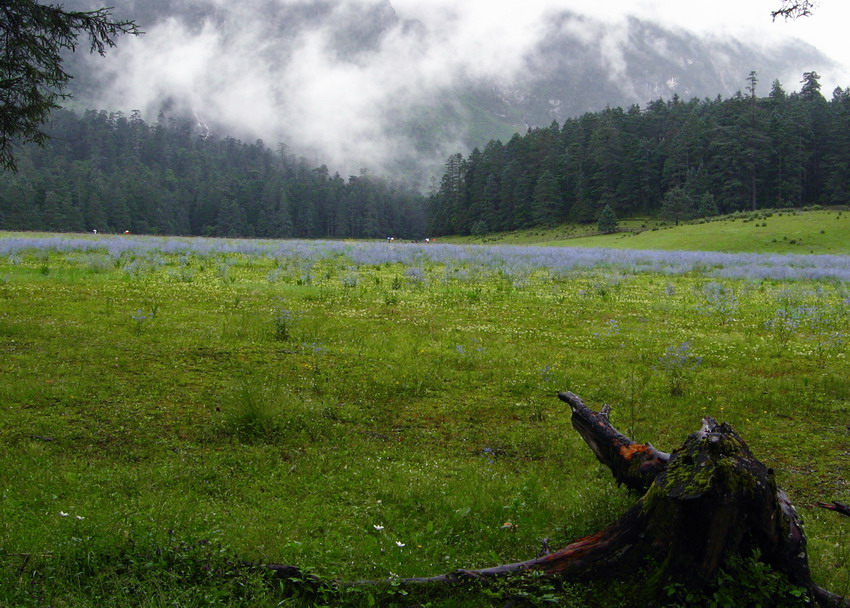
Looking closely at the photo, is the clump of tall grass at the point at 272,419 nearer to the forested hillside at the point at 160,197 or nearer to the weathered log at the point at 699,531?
the weathered log at the point at 699,531

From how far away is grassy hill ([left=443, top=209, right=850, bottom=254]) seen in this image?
49719mm

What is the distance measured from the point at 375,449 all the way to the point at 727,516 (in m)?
4.00

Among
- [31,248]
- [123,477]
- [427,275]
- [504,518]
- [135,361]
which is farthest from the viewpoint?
[31,248]

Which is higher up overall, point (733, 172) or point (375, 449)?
point (733, 172)

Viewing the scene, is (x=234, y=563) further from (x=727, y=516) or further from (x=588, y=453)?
(x=588, y=453)

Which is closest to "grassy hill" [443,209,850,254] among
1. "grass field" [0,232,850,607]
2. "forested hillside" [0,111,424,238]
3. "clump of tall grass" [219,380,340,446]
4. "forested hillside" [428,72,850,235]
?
"forested hillside" [428,72,850,235]

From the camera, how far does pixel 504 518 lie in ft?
17.5

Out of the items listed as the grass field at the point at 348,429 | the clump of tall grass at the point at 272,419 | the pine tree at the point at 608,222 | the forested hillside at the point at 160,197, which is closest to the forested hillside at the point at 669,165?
the pine tree at the point at 608,222

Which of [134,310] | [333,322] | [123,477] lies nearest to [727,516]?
[123,477]

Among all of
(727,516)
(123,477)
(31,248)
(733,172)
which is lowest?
(123,477)

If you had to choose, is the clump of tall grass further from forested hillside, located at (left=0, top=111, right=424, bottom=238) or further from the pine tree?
forested hillside, located at (left=0, top=111, right=424, bottom=238)

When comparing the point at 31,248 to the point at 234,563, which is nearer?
the point at 234,563

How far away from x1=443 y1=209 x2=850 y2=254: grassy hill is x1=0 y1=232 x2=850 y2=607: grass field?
38095mm

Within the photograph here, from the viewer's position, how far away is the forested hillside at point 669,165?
74125mm
